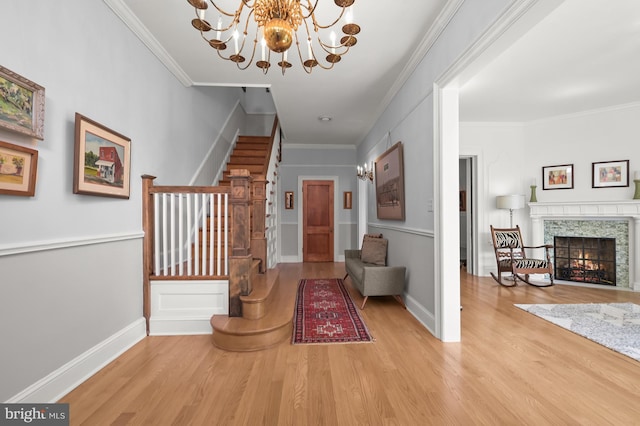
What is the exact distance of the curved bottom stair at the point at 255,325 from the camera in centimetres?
255

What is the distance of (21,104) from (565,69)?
529 cm

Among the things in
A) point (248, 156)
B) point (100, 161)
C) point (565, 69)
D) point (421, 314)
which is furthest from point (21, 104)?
point (565, 69)

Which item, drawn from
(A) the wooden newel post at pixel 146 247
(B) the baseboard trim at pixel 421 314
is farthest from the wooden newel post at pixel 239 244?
(B) the baseboard trim at pixel 421 314

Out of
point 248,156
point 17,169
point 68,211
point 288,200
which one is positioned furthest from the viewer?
point 288,200

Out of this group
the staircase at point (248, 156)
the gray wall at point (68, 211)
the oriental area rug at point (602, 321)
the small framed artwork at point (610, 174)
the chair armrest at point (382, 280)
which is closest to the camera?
the gray wall at point (68, 211)

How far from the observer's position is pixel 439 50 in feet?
8.91

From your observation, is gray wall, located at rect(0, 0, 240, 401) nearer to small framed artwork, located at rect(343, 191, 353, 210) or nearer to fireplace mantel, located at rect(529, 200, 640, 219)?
small framed artwork, located at rect(343, 191, 353, 210)

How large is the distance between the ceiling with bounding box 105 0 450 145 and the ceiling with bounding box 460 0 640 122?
3.79 ft

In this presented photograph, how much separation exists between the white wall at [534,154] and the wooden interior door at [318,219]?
3303 mm

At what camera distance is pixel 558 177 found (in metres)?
5.24

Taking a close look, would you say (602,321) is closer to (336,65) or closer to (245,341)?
(245,341)

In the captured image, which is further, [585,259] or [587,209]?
[585,259]

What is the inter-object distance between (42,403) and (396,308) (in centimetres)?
335

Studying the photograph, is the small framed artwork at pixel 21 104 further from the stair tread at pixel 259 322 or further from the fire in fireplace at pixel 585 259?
the fire in fireplace at pixel 585 259
